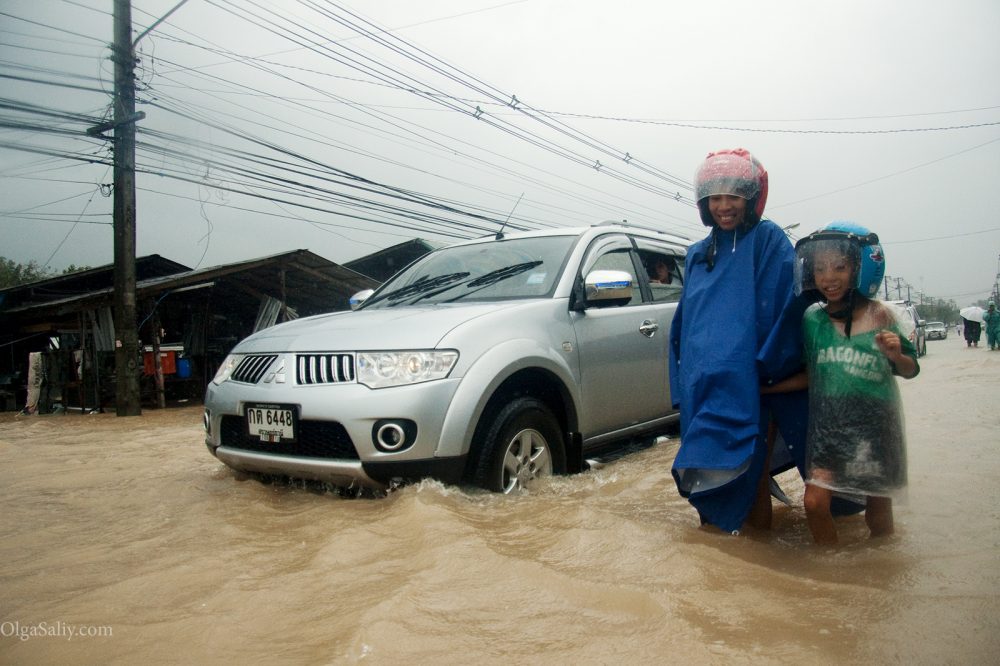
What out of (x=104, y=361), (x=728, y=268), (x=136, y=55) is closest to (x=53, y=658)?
(x=728, y=268)

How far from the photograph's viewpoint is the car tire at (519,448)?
10.0ft

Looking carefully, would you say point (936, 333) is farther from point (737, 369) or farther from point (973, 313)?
point (737, 369)

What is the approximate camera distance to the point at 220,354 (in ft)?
52.9

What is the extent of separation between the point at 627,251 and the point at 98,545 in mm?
3308

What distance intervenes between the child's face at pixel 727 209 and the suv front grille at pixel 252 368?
2124 mm

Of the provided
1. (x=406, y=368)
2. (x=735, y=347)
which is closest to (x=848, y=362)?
(x=735, y=347)

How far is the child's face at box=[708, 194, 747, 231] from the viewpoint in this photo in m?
2.71

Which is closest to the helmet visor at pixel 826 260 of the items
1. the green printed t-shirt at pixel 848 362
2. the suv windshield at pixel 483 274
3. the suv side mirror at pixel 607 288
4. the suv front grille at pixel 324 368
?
the green printed t-shirt at pixel 848 362

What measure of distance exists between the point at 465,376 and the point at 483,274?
47.6 inches

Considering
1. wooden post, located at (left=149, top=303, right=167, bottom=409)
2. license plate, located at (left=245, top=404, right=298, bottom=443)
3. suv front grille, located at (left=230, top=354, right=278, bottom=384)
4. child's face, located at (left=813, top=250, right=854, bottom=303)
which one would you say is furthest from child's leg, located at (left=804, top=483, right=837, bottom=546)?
wooden post, located at (left=149, top=303, right=167, bottom=409)

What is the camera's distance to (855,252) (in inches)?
95.0

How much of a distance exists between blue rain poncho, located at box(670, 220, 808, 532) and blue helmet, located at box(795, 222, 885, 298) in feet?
0.55

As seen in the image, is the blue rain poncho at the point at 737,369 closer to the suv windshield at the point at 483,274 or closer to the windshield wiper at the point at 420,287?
the suv windshield at the point at 483,274

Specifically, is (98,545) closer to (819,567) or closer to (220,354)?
(819,567)
